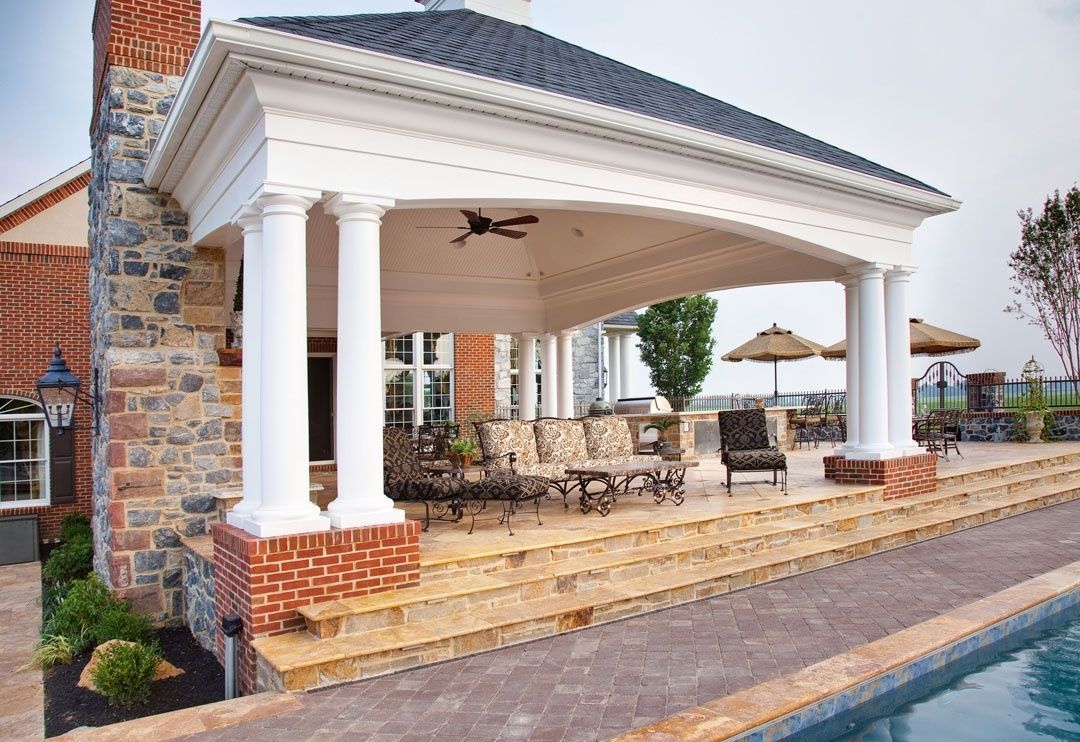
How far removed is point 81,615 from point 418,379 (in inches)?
422

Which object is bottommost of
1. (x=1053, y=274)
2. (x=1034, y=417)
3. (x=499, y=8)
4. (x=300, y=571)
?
(x=300, y=571)

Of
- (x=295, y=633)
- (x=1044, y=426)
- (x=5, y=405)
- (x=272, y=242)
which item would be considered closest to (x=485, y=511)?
(x=295, y=633)

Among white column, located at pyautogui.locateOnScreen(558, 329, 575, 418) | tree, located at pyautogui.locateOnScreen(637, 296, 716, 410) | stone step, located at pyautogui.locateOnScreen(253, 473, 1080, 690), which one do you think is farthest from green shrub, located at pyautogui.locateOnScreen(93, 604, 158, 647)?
tree, located at pyautogui.locateOnScreen(637, 296, 716, 410)

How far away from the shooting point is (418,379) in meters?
17.6

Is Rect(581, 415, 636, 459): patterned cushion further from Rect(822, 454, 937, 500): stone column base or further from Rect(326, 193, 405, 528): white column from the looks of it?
Rect(326, 193, 405, 528): white column

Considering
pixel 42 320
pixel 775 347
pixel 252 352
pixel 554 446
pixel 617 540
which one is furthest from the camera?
pixel 775 347

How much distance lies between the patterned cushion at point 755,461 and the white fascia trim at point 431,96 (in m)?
3.19

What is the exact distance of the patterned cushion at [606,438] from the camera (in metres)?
9.45

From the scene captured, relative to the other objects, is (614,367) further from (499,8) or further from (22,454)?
(22,454)

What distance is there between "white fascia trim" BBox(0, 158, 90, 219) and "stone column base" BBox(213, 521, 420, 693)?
10.4 m

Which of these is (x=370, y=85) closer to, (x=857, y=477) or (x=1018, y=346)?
(x=857, y=477)

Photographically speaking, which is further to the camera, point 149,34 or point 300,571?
point 149,34

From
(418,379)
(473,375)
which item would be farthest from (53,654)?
(473,375)

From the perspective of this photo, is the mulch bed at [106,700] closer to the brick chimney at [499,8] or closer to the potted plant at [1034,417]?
the brick chimney at [499,8]
